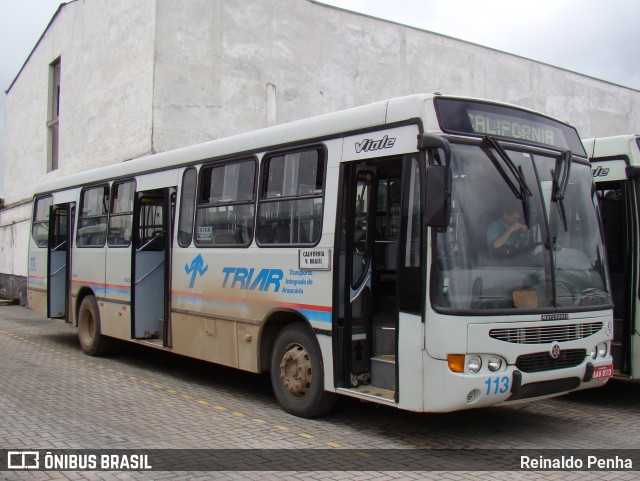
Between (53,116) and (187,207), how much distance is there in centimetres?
1900

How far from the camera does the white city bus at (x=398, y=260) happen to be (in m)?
5.89

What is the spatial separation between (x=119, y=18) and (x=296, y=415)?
15.7 m

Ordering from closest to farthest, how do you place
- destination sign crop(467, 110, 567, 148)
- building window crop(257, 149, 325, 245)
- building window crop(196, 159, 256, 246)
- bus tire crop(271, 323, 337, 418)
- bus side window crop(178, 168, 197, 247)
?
destination sign crop(467, 110, 567, 148), bus tire crop(271, 323, 337, 418), building window crop(257, 149, 325, 245), building window crop(196, 159, 256, 246), bus side window crop(178, 168, 197, 247)

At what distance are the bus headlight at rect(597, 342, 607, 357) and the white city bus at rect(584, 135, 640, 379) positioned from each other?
3.65ft

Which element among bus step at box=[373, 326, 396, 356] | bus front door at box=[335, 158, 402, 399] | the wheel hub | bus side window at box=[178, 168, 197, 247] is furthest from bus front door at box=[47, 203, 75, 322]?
bus step at box=[373, 326, 396, 356]

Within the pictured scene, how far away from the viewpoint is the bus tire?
23.2 feet

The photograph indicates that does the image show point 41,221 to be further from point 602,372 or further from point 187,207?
point 602,372

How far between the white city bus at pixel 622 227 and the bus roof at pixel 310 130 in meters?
1.78

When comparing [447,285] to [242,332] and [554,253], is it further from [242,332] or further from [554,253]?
[242,332]

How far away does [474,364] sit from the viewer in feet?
19.2

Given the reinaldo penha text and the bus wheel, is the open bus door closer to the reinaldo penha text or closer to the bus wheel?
the reinaldo penha text

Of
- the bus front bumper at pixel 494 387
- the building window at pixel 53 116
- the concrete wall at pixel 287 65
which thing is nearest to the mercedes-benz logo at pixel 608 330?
the bus front bumper at pixel 494 387

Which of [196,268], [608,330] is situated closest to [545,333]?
[608,330]

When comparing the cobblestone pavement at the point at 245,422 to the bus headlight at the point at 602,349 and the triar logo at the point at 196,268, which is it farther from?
the triar logo at the point at 196,268
